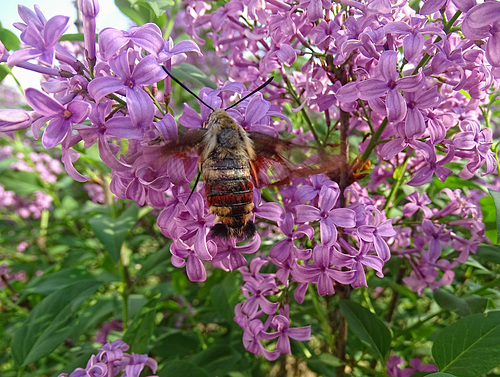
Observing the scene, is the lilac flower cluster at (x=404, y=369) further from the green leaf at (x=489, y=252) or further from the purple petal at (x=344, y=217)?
the purple petal at (x=344, y=217)

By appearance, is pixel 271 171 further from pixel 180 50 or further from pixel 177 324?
pixel 177 324

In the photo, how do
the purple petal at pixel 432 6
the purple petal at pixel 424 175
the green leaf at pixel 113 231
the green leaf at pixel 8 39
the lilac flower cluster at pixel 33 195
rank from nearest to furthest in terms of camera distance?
1. the purple petal at pixel 432 6
2. the purple petal at pixel 424 175
3. the green leaf at pixel 8 39
4. the green leaf at pixel 113 231
5. the lilac flower cluster at pixel 33 195

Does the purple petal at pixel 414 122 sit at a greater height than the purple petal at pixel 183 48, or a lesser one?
lesser

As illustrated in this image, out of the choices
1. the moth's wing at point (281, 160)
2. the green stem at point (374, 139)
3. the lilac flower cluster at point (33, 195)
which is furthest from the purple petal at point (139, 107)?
the lilac flower cluster at point (33, 195)

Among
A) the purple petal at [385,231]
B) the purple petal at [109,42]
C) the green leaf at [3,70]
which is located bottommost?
the purple petal at [385,231]

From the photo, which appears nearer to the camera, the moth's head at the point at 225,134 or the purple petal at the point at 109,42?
the purple petal at the point at 109,42

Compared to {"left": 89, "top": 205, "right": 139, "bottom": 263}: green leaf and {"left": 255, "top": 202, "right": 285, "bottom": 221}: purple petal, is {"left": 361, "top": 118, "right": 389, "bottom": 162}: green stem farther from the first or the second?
{"left": 89, "top": 205, "right": 139, "bottom": 263}: green leaf

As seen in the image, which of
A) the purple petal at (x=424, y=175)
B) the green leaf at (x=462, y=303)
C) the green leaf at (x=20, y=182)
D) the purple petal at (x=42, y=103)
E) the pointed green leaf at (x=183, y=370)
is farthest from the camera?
the green leaf at (x=20, y=182)
